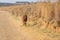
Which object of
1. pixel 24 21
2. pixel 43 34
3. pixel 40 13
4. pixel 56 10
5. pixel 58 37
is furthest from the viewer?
pixel 40 13

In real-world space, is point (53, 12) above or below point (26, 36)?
above

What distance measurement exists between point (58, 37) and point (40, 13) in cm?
155

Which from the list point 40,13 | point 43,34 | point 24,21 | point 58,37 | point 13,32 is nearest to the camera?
point 58,37

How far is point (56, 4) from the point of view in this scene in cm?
312

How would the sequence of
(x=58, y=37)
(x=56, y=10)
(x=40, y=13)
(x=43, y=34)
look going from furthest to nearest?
(x=40, y=13) → (x=56, y=10) → (x=43, y=34) → (x=58, y=37)

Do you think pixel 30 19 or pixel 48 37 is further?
pixel 30 19

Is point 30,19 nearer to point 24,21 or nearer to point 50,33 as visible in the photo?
point 24,21

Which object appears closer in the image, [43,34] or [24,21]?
[43,34]

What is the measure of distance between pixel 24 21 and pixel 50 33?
1.05 meters

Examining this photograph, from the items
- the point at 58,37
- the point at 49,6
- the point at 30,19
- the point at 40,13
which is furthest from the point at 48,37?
the point at 40,13

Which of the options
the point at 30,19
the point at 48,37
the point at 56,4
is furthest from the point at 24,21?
the point at 48,37

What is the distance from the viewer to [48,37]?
8.18 feet

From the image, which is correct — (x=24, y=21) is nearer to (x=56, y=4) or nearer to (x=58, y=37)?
(x=56, y=4)

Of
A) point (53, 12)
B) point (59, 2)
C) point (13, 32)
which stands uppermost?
point (59, 2)
